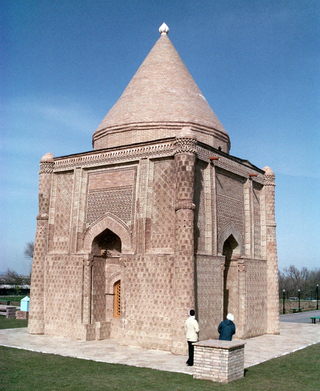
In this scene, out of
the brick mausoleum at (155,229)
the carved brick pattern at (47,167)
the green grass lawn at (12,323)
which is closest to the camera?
the brick mausoleum at (155,229)

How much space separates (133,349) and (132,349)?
27 millimetres

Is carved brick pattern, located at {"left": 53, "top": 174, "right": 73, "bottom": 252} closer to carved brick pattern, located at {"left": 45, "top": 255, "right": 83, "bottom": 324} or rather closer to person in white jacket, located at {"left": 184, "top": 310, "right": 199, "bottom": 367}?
carved brick pattern, located at {"left": 45, "top": 255, "right": 83, "bottom": 324}

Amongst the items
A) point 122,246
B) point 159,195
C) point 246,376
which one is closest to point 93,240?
point 122,246

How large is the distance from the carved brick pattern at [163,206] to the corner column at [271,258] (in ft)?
16.7

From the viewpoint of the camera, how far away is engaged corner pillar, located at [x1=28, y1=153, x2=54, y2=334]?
13.8 metres

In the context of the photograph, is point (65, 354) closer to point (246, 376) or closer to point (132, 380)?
point (132, 380)

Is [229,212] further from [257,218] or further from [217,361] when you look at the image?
[217,361]

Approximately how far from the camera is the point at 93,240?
532 inches

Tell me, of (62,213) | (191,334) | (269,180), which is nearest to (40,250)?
(62,213)

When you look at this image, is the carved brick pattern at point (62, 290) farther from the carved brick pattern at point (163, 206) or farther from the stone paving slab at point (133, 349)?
the carved brick pattern at point (163, 206)

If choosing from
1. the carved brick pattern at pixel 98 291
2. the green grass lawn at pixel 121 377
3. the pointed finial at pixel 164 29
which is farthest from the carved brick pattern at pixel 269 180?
the green grass lawn at pixel 121 377

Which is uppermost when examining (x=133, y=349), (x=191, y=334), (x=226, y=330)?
(x=226, y=330)

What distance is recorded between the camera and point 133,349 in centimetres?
1149

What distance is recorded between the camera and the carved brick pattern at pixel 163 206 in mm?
12094
